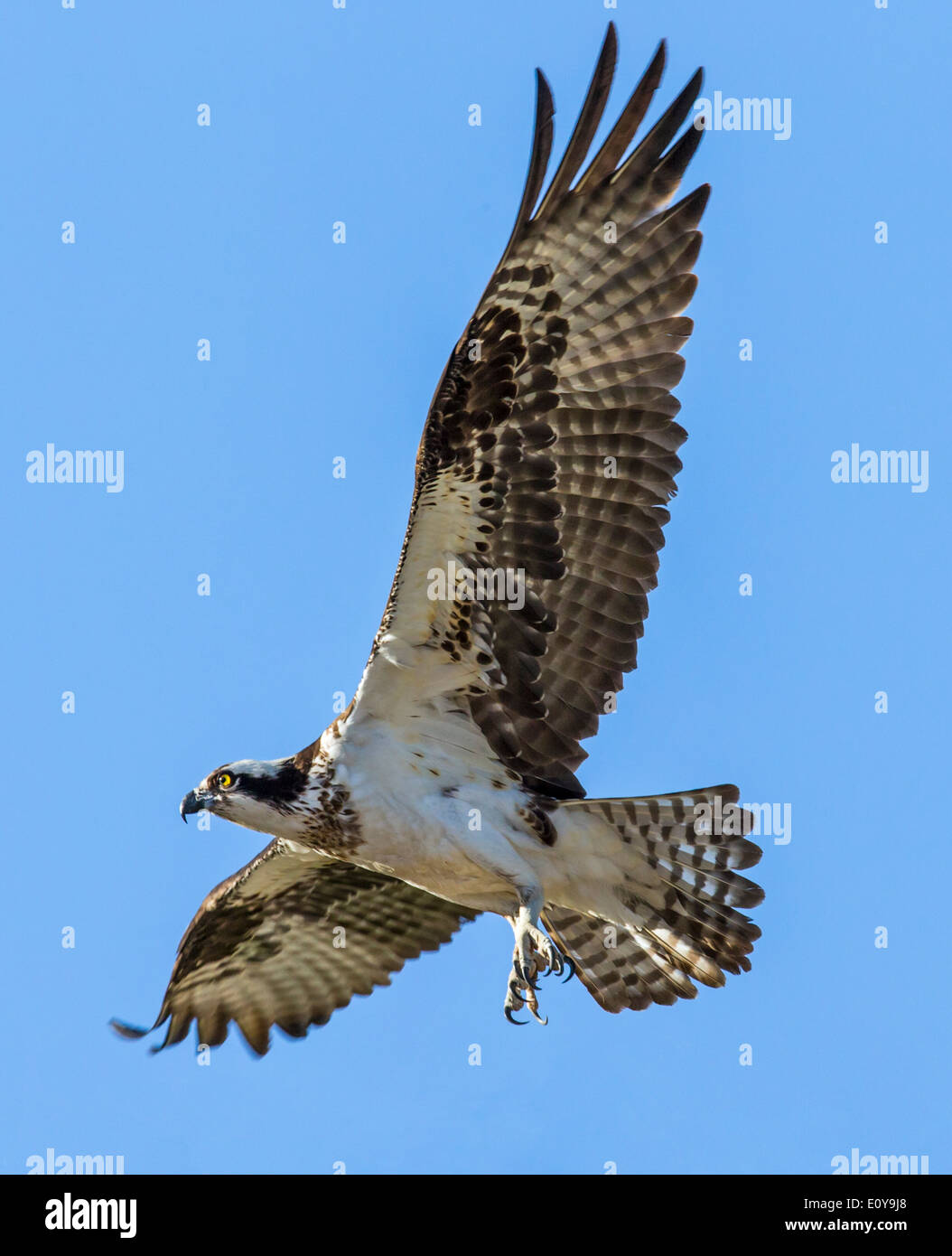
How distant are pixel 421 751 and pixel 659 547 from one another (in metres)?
1.75

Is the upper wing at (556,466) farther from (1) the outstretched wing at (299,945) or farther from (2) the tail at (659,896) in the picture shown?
(1) the outstretched wing at (299,945)

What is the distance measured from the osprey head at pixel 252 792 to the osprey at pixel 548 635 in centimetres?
2

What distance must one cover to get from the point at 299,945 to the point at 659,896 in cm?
269

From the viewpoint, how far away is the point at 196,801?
1058 centimetres

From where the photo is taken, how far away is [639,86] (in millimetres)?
9250

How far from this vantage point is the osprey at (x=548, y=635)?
378 inches

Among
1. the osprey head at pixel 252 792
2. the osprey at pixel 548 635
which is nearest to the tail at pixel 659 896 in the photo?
the osprey at pixel 548 635

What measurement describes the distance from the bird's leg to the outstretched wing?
176 centimetres

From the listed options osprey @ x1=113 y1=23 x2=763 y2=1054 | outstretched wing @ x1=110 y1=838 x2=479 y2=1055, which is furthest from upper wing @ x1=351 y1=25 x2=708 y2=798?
outstretched wing @ x1=110 y1=838 x2=479 y2=1055

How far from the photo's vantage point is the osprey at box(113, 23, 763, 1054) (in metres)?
9.61

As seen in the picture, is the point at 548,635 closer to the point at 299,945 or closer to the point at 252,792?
the point at 252,792

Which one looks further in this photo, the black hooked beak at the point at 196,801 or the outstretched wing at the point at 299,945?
the outstretched wing at the point at 299,945

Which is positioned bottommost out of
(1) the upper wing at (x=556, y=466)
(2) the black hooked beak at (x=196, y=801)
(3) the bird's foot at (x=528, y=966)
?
(3) the bird's foot at (x=528, y=966)

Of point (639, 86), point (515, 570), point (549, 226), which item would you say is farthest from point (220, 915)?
point (639, 86)
